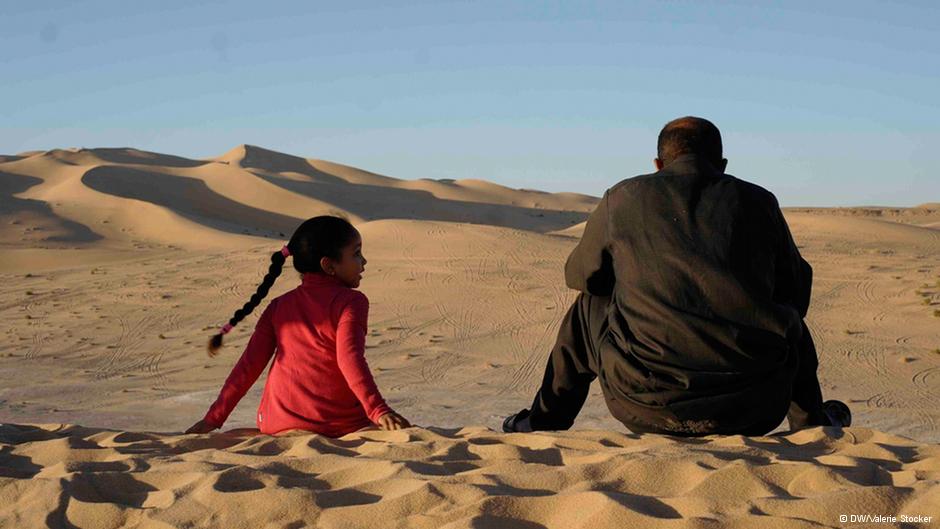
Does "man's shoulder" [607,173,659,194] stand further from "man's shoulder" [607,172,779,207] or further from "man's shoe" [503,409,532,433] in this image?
"man's shoe" [503,409,532,433]

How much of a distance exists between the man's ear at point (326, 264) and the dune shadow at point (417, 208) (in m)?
39.9

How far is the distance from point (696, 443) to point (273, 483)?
167cm

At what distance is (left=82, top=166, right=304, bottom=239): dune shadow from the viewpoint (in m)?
41.2

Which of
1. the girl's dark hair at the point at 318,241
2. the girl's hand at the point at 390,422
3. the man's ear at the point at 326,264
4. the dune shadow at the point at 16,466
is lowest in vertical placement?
the dune shadow at the point at 16,466

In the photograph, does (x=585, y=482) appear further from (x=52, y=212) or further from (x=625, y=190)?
(x=52, y=212)

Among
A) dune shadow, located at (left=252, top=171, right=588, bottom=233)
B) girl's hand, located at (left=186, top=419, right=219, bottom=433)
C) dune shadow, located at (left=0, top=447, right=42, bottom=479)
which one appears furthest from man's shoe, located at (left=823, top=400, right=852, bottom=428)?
dune shadow, located at (left=252, top=171, right=588, bottom=233)

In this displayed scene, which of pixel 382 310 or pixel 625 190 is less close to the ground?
pixel 625 190

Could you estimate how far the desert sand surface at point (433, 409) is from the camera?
11.4 ft

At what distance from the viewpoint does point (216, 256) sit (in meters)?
19.2

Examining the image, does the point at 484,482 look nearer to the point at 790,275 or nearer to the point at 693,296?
the point at 693,296

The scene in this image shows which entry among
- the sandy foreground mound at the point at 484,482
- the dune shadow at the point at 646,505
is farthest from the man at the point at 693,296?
the dune shadow at the point at 646,505

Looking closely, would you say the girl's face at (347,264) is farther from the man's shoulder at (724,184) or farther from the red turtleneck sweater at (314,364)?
the man's shoulder at (724,184)

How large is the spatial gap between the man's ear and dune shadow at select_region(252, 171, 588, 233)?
3995cm

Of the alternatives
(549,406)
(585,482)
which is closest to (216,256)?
(549,406)
